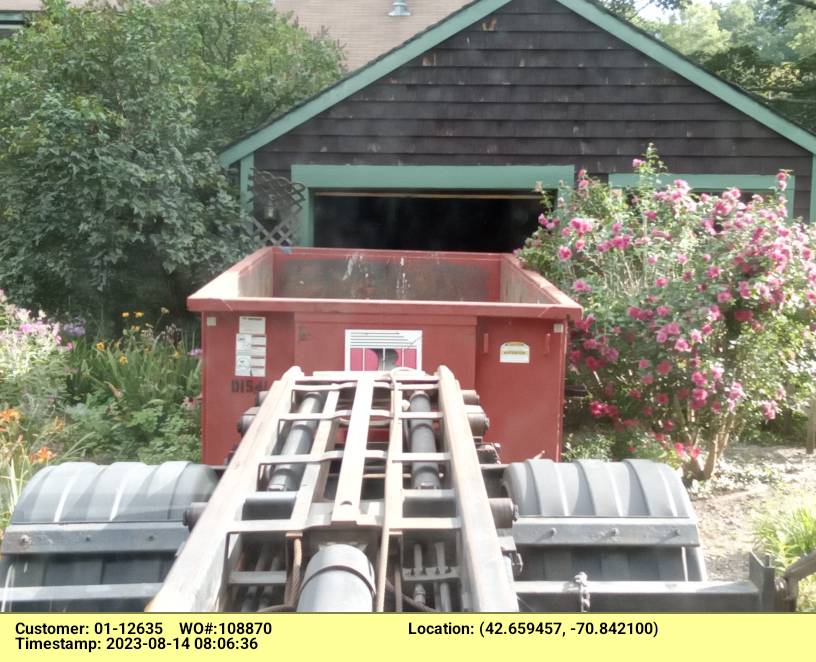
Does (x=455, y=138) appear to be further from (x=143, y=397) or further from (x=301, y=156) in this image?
(x=143, y=397)

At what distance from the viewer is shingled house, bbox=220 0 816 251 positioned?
375 inches

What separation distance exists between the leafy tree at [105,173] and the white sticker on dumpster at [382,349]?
4343mm

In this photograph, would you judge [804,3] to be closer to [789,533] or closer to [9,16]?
[9,16]

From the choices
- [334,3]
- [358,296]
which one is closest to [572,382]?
[358,296]

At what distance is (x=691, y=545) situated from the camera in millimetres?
3219

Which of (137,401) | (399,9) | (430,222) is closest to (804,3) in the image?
(399,9)

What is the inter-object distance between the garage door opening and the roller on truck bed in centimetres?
808

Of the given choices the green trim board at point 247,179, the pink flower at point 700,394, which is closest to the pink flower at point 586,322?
the pink flower at point 700,394

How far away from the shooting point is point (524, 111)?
31.9ft

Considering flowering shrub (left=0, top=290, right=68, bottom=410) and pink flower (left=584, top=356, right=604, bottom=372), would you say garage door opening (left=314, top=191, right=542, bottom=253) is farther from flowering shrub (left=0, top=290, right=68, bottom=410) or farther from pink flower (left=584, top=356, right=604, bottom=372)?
pink flower (left=584, top=356, right=604, bottom=372)

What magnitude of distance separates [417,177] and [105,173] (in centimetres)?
302

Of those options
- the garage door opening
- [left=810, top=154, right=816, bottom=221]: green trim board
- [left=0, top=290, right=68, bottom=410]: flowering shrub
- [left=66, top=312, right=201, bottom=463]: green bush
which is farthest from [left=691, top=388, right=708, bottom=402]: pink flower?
the garage door opening

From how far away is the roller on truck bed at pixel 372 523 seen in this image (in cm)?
243

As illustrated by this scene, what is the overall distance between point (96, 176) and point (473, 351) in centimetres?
514
